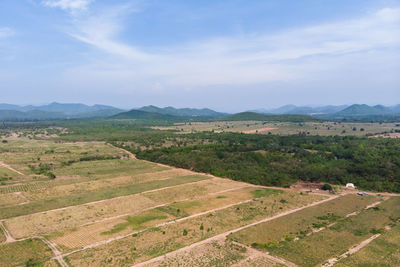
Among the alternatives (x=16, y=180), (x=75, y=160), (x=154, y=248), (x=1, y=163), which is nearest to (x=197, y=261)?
(x=154, y=248)

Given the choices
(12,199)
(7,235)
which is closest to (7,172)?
(12,199)

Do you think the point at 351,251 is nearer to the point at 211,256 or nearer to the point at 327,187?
the point at 211,256

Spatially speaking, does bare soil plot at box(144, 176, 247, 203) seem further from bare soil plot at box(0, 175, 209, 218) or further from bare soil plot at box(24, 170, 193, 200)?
bare soil plot at box(24, 170, 193, 200)

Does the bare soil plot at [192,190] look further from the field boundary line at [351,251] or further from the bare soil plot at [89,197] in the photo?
the field boundary line at [351,251]

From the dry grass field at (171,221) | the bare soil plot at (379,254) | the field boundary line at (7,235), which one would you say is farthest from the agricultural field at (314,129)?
the field boundary line at (7,235)

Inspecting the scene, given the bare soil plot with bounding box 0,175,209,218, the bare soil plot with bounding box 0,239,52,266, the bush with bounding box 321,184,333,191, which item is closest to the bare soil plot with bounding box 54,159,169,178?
the bare soil plot with bounding box 0,175,209,218

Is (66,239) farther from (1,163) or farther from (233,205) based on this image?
(1,163)
